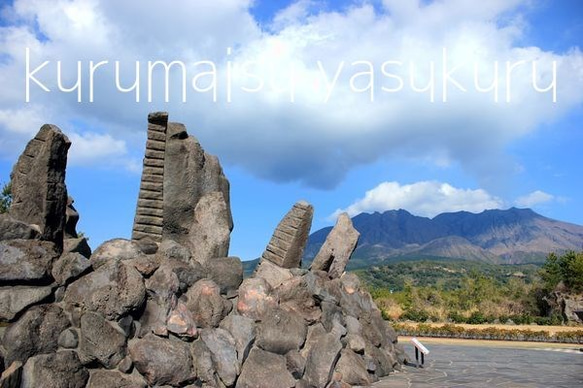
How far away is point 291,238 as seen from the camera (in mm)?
10125

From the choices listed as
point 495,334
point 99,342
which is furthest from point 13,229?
point 495,334

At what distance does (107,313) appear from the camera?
6961 mm

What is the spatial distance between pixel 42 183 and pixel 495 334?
59.7 feet

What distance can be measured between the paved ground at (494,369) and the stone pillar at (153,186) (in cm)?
429

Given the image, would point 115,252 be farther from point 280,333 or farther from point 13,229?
point 280,333

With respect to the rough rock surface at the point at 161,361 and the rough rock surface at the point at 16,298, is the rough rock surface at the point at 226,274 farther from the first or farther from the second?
the rough rock surface at the point at 16,298

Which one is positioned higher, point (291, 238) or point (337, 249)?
point (291, 238)

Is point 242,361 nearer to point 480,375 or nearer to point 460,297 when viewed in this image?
→ point 480,375

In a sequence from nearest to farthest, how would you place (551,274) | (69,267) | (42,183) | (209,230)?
(69,267), (42,183), (209,230), (551,274)

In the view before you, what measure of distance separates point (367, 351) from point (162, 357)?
4285mm

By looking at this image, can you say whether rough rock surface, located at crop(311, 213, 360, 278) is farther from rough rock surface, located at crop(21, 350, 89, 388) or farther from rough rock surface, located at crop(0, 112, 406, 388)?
rough rock surface, located at crop(21, 350, 89, 388)

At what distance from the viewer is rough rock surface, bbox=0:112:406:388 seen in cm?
670

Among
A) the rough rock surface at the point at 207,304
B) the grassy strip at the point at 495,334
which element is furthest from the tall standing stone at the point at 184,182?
the grassy strip at the point at 495,334

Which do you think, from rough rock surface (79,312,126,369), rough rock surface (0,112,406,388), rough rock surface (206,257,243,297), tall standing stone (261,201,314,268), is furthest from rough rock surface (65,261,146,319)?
tall standing stone (261,201,314,268)
